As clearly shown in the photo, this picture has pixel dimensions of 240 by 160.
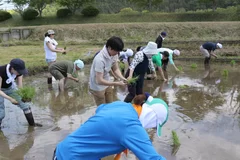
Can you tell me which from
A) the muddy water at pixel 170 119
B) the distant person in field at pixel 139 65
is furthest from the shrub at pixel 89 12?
the distant person in field at pixel 139 65

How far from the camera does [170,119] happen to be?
6.02 meters

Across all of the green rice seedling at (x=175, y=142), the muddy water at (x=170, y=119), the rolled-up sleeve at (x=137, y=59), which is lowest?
the muddy water at (x=170, y=119)

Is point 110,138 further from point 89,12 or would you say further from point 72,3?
point 72,3

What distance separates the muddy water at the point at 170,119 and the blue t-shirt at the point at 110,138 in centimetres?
227

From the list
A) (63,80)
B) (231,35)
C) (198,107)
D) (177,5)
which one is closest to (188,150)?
(198,107)

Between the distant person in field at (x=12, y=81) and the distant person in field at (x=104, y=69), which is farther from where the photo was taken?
the distant person in field at (x=12, y=81)

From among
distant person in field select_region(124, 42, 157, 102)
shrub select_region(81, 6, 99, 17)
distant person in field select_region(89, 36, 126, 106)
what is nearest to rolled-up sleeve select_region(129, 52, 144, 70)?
distant person in field select_region(124, 42, 157, 102)

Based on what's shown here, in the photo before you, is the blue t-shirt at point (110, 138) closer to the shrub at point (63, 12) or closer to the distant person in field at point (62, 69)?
the distant person in field at point (62, 69)

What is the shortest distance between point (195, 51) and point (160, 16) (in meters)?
16.4

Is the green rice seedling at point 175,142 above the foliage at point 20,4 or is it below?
below

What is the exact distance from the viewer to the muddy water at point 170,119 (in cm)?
461

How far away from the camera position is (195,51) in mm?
15977

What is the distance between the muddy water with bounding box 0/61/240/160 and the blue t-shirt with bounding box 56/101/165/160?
7.44 ft

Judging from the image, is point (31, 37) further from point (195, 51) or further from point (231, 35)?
point (231, 35)
